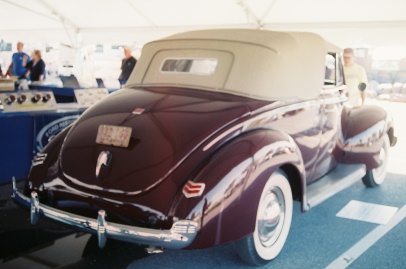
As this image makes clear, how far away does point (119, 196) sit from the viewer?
8.65 ft

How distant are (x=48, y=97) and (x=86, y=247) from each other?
8.81 ft

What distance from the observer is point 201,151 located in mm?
2668

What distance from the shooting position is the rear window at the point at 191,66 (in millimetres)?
3418

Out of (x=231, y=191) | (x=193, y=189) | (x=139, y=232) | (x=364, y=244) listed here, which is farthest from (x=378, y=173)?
(x=139, y=232)

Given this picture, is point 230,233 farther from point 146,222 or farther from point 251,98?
point 251,98

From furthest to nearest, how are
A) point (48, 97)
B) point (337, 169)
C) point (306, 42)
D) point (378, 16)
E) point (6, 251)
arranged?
point (378, 16) → point (48, 97) → point (337, 169) → point (306, 42) → point (6, 251)

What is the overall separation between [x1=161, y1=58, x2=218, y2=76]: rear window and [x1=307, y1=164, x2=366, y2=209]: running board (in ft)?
4.30

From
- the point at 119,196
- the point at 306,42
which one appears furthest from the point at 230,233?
the point at 306,42

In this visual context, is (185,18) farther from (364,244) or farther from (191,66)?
(364,244)

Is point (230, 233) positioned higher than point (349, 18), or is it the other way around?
point (349, 18)

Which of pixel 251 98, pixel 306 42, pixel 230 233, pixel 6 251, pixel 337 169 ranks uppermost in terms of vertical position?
pixel 306 42

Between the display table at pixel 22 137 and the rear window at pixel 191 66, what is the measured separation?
2.11 m

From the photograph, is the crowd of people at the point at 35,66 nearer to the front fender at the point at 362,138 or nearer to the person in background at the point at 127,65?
the person in background at the point at 127,65

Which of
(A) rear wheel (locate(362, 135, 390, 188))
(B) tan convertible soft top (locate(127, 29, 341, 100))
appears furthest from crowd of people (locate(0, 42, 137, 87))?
(A) rear wheel (locate(362, 135, 390, 188))
